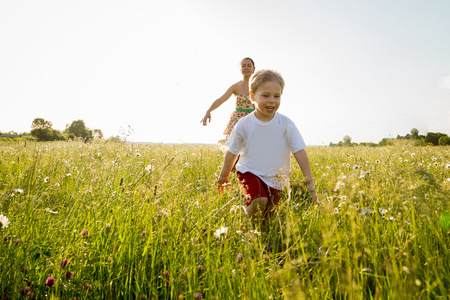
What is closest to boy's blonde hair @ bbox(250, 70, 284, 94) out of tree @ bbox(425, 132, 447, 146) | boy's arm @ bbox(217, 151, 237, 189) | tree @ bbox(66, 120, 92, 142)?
boy's arm @ bbox(217, 151, 237, 189)

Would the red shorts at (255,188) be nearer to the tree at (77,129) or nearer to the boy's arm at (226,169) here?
the boy's arm at (226,169)

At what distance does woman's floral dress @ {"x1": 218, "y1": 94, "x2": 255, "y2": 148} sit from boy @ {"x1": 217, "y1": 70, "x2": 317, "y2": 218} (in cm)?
232

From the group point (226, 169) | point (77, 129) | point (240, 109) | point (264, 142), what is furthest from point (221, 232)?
point (77, 129)

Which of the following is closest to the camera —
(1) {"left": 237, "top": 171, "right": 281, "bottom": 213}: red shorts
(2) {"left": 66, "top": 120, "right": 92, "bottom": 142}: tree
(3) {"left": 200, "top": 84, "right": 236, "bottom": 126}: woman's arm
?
(1) {"left": 237, "top": 171, "right": 281, "bottom": 213}: red shorts

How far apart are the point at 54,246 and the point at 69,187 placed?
183 cm

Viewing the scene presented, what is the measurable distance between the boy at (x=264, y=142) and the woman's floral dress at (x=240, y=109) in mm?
2325

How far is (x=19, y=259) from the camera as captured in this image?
1526 mm

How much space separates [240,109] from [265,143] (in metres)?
2.68

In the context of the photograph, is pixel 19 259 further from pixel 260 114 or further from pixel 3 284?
pixel 260 114

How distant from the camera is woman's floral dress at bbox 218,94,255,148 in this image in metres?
5.88

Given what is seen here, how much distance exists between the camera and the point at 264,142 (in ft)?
11.2

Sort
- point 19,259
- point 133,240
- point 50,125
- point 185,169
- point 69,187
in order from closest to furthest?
point 19,259, point 133,240, point 69,187, point 185,169, point 50,125

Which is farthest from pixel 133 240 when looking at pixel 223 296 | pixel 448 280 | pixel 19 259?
pixel 448 280

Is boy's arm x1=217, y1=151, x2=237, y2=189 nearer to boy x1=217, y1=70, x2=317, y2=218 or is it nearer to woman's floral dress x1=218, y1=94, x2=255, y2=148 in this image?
boy x1=217, y1=70, x2=317, y2=218
